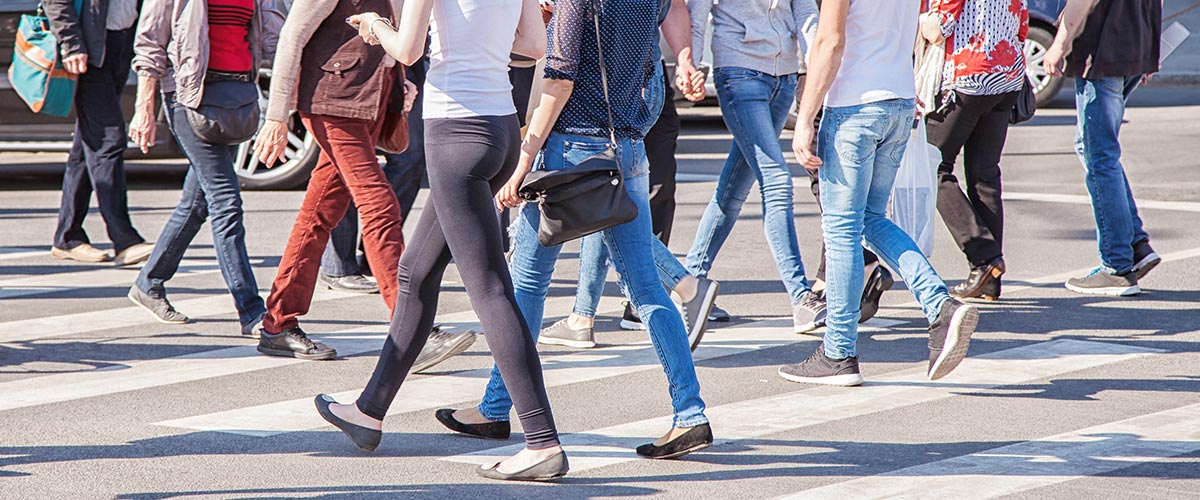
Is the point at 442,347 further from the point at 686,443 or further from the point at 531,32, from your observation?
the point at 531,32

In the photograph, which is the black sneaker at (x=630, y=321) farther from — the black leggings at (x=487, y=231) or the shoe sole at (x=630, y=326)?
the black leggings at (x=487, y=231)

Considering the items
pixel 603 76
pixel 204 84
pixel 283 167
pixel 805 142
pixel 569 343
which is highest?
pixel 603 76

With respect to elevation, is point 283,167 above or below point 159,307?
below

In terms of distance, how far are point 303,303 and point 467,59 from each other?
7.27ft

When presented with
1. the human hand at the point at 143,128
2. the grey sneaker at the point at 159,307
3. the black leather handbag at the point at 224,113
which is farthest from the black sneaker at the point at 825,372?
the human hand at the point at 143,128

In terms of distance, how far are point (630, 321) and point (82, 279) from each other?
309cm

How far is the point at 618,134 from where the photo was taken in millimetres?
4922

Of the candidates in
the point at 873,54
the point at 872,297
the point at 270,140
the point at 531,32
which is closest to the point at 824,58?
the point at 873,54

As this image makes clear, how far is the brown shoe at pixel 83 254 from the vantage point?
8.80m

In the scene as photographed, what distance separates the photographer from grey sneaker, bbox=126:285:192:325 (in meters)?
7.11

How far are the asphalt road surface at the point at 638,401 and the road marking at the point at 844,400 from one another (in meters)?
0.01

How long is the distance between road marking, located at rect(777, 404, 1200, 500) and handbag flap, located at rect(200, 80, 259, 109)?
3368 millimetres

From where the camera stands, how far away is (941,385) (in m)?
5.90

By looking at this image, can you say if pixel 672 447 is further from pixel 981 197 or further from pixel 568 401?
pixel 981 197
